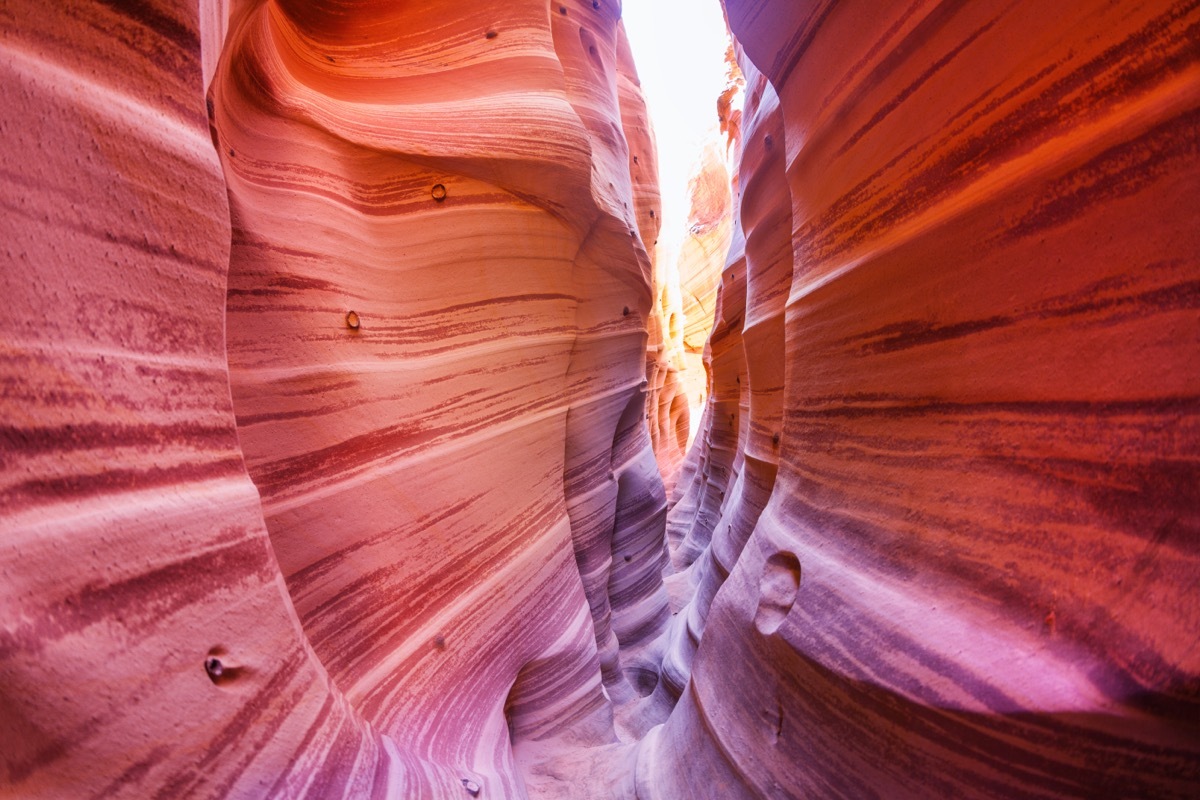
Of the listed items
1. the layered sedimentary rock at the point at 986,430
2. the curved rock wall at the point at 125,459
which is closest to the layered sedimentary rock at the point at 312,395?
the curved rock wall at the point at 125,459

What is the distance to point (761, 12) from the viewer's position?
44.5 inches

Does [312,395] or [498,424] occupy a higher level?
[312,395]

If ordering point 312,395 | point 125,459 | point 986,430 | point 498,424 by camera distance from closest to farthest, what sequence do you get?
point 125,459
point 986,430
point 312,395
point 498,424

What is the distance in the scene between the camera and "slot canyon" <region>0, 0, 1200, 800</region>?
515mm

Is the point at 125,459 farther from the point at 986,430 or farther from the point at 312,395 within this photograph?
the point at 986,430

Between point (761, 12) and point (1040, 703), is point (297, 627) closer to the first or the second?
point (1040, 703)

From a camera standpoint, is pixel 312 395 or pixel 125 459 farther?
pixel 312 395

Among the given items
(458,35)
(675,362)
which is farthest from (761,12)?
(675,362)

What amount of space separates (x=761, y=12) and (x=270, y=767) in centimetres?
161

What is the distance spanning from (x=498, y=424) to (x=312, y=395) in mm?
513

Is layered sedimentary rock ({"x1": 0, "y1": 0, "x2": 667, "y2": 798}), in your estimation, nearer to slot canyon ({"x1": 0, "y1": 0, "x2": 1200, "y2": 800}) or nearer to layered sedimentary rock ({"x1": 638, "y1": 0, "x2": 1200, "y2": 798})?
slot canyon ({"x1": 0, "y1": 0, "x2": 1200, "y2": 800})

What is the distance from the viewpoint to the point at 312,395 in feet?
3.62


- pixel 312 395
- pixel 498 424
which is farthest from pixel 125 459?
pixel 498 424

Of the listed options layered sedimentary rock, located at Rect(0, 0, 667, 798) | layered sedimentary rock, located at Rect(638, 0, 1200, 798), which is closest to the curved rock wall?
layered sedimentary rock, located at Rect(0, 0, 667, 798)
